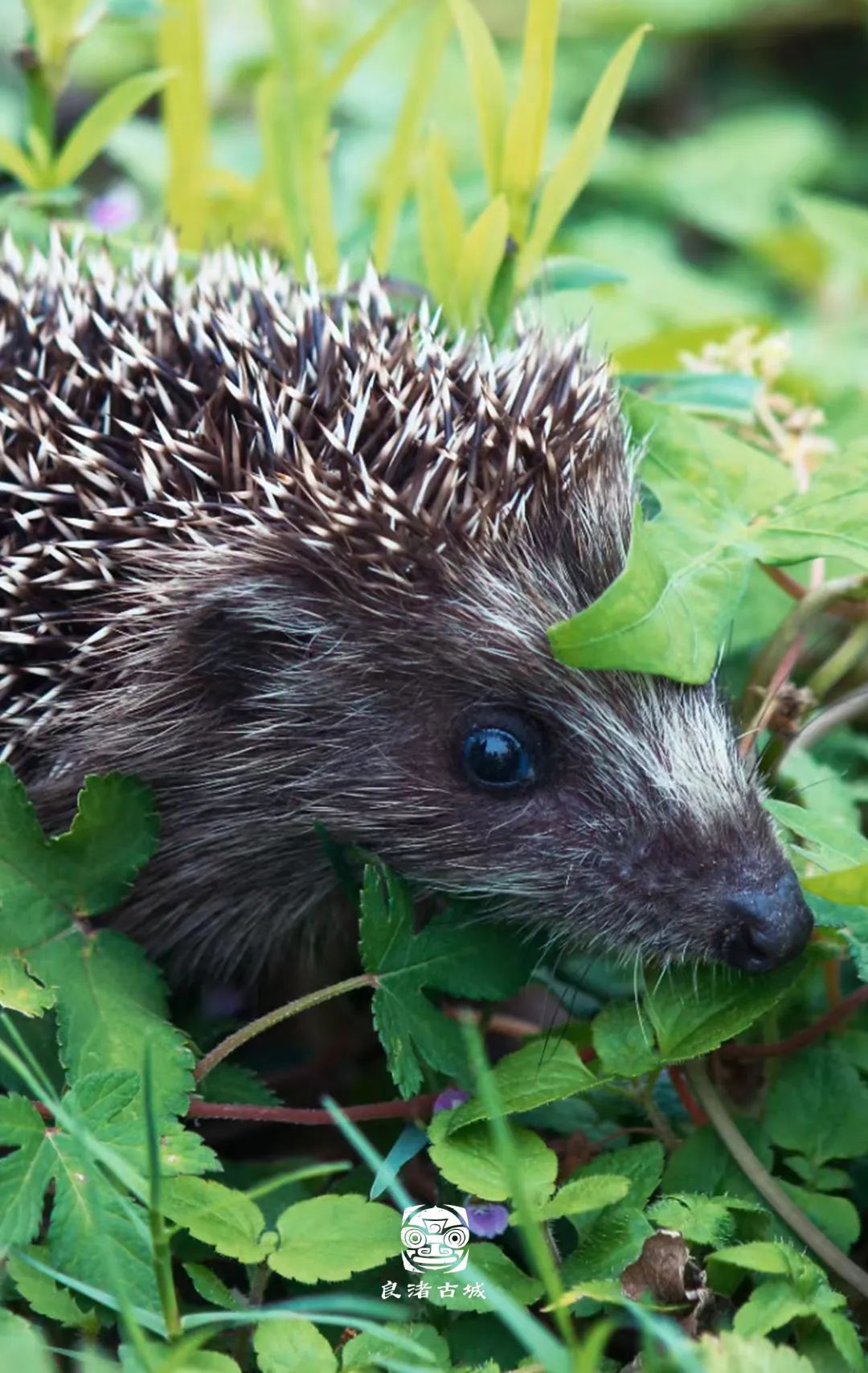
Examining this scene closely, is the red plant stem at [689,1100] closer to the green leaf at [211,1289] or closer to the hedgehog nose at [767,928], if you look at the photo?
the hedgehog nose at [767,928]

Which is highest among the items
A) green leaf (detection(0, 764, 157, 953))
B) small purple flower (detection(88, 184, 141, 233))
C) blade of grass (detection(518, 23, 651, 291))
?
blade of grass (detection(518, 23, 651, 291))

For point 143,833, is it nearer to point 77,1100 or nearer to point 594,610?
point 77,1100

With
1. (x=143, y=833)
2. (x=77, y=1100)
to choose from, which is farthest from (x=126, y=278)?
(x=77, y=1100)

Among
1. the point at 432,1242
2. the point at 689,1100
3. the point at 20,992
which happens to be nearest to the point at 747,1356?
the point at 432,1242

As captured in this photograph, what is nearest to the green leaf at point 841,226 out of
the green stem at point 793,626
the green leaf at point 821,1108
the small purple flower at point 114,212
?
the green stem at point 793,626

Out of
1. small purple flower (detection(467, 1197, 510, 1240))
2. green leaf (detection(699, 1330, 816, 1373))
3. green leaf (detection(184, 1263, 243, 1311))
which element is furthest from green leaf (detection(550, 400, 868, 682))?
green leaf (detection(184, 1263, 243, 1311))

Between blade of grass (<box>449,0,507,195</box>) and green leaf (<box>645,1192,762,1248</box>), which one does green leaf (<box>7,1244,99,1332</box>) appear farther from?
blade of grass (<box>449,0,507,195</box>)
